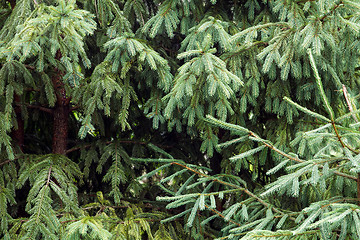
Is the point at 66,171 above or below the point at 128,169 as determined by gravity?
above

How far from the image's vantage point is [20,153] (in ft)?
11.7

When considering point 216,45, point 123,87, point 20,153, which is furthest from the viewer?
point 216,45

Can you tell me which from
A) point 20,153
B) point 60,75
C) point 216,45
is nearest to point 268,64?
point 216,45

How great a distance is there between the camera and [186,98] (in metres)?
3.21

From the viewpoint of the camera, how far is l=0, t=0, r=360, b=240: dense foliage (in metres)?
2.78

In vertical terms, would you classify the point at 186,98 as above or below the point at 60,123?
above

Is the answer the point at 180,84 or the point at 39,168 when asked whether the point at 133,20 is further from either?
the point at 39,168

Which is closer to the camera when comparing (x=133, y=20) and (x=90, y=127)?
(x=90, y=127)

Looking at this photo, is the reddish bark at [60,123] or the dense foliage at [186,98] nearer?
the dense foliage at [186,98]

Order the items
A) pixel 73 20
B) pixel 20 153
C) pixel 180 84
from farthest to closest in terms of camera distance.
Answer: pixel 20 153 → pixel 180 84 → pixel 73 20

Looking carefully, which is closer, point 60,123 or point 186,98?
point 186,98

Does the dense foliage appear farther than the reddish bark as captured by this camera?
No

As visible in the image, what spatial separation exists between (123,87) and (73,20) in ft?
2.76

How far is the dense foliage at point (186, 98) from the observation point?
2.78m
